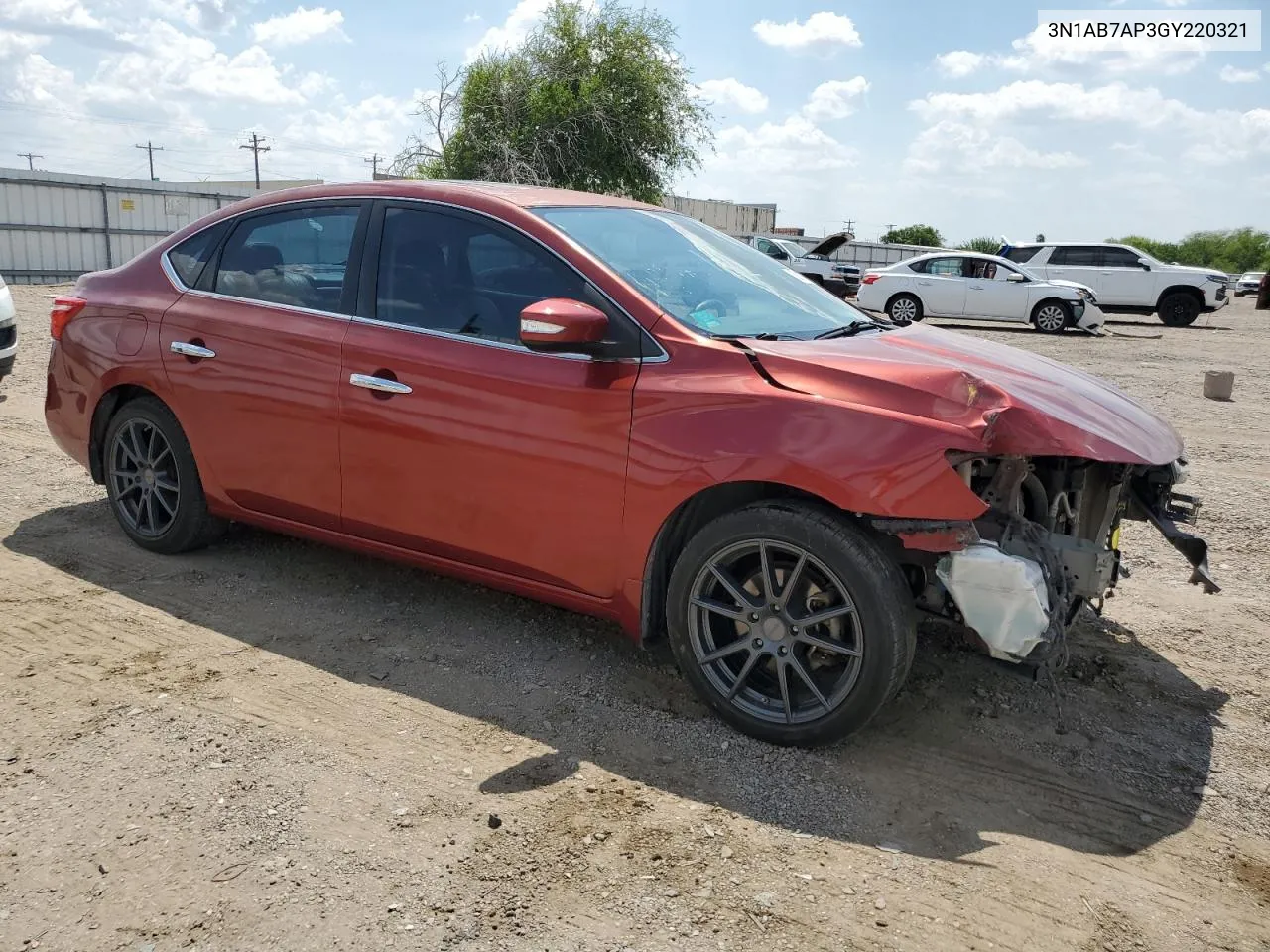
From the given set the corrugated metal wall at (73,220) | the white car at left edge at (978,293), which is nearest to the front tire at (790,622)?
the white car at left edge at (978,293)

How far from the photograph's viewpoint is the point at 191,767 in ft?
10.5

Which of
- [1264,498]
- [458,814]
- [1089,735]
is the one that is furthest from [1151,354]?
[458,814]

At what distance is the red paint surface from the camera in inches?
126

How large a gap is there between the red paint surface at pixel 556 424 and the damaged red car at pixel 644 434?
1 centimetres

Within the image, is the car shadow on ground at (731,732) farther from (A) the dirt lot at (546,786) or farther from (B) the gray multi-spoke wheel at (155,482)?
(B) the gray multi-spoke wheel at (155,482)

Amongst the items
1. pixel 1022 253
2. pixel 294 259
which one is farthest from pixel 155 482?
pixel 1022 253

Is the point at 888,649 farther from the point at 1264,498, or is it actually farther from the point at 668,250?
the point at 1264,498

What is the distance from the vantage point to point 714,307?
12.5 ft

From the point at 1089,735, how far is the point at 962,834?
90 cm

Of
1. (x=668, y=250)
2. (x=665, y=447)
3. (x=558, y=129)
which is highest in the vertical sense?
(x=558, y=129)

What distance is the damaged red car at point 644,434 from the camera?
126 inches

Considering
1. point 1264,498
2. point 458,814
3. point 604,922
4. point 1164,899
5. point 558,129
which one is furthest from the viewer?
point 558,129

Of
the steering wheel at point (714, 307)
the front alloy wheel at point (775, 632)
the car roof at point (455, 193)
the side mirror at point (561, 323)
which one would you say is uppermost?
the car roof at point (455, 193)

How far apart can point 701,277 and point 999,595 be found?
1.65 metres
